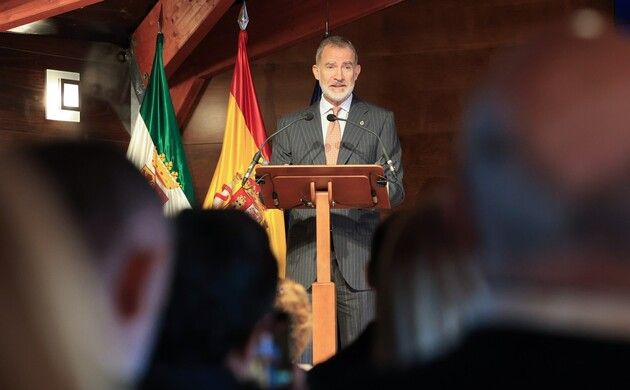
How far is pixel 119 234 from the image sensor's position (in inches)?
18.7

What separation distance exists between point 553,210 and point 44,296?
251 millimetres

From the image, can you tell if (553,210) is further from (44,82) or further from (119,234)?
(44,82)

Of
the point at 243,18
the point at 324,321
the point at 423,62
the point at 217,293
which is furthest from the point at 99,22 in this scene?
the point at 217,293

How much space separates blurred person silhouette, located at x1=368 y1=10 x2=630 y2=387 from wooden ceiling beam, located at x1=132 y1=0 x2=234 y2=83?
4648 millimetres

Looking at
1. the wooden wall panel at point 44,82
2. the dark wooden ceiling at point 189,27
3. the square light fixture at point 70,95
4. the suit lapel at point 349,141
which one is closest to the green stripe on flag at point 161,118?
the dark wooden ceiling at point 189,27

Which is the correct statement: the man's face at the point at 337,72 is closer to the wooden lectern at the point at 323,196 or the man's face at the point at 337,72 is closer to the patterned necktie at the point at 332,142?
the patterned necktie at the point at 332,142

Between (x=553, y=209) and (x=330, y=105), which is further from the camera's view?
(x=330, y=105)

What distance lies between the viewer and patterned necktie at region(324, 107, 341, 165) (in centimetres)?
392

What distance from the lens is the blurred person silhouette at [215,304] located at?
0.55m

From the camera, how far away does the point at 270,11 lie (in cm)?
557

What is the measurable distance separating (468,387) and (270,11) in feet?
17.2

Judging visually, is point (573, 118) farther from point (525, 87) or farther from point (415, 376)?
point (415, 376)

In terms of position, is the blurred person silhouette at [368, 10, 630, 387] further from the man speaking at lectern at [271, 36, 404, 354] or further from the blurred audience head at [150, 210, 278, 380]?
the man speaking at lectern at [271, 36, 404, 354]

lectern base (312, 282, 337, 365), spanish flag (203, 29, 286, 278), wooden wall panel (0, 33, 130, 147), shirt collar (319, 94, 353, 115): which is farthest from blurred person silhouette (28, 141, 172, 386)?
wooden wall panel (0, 33, 130, 147)
